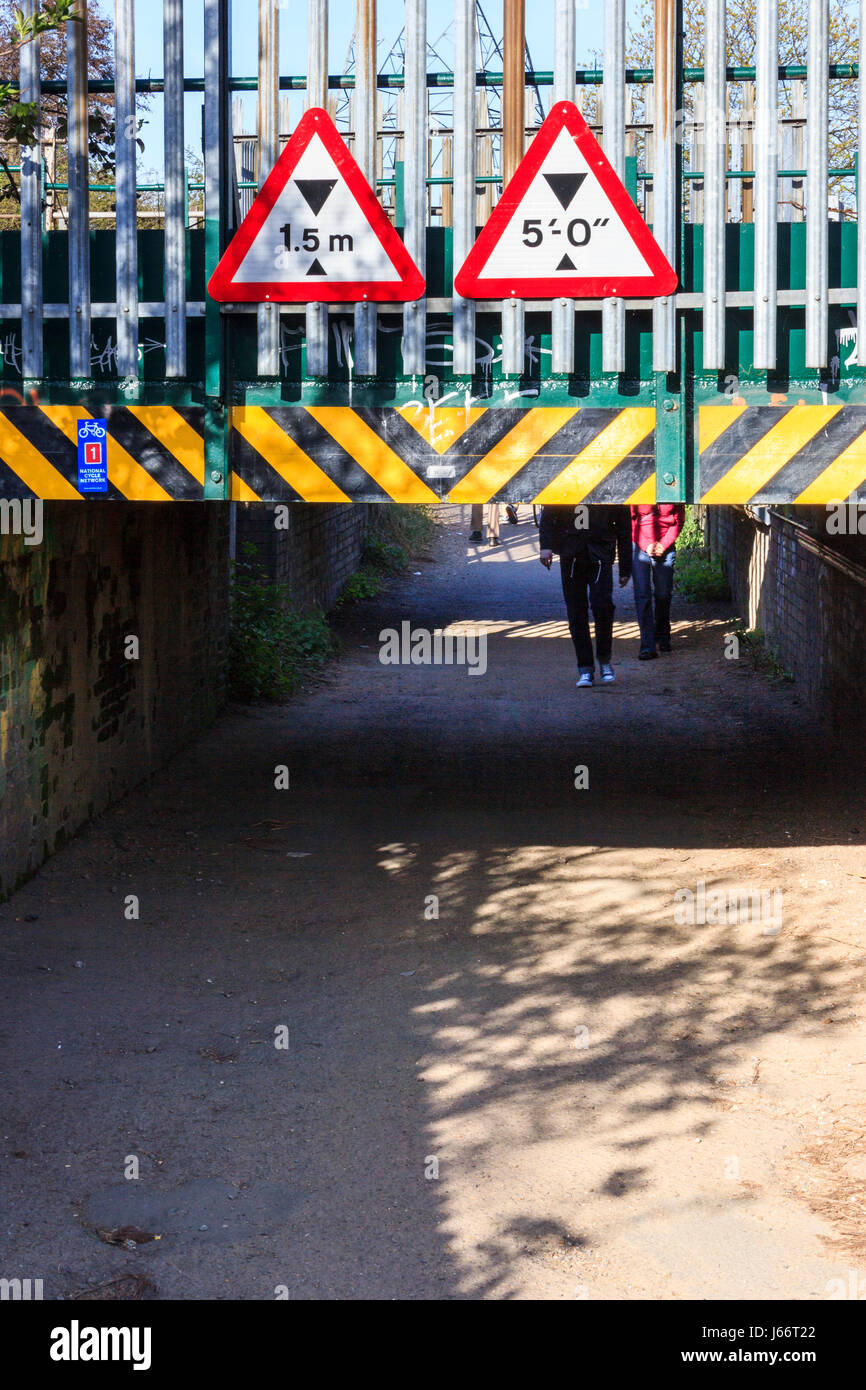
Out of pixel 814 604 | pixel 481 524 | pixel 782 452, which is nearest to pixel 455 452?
pixel 782 452

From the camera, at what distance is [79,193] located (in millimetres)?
4734

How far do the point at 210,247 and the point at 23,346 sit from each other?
0.74 m

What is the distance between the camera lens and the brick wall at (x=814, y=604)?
8742mm

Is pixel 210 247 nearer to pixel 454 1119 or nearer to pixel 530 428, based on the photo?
pixel 530 428

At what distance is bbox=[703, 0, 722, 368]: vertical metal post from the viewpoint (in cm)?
453

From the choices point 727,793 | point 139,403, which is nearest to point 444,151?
point 139,403

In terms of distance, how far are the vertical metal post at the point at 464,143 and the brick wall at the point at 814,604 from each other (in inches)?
178

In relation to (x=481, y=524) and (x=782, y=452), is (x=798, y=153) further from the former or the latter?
(x=481, y=524)

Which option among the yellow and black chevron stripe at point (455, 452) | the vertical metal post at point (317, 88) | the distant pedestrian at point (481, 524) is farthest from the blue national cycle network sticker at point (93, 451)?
the distant pedestrian at point (481, 524)

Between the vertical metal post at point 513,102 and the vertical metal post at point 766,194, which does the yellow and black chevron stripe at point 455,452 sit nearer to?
the vertical metal post at point 513,102

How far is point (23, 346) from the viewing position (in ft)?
15.9

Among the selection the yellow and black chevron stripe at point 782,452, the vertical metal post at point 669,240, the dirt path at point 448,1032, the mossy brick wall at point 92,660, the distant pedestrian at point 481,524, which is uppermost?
the distant pedestrian at point 481,524

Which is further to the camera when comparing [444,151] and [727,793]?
[727,793]

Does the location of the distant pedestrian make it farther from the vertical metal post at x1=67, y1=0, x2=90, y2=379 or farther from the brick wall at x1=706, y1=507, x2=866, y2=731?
the vertical metal post at x1=67, y1=0, x2=90, y2=379
